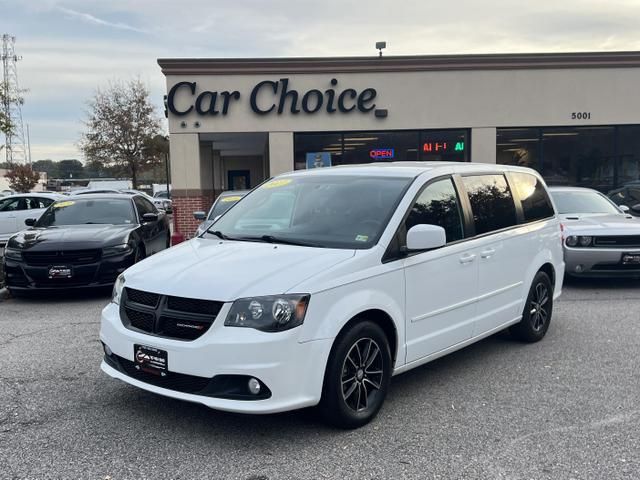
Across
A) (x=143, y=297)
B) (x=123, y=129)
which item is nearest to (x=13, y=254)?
(x=143, y=297)

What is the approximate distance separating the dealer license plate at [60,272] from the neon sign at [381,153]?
34.0 feet

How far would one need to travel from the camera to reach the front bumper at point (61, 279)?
795 cm

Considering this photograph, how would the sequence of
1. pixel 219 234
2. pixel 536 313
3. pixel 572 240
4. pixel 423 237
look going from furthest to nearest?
pixel 572 240, pixel 536 313, pixel 219 234, pixel 423 237

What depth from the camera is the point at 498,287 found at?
17.4ft

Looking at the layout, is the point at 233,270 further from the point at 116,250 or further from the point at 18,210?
the point at 18,210

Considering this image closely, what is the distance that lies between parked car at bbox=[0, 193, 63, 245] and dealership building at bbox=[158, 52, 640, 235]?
3703 millimetres

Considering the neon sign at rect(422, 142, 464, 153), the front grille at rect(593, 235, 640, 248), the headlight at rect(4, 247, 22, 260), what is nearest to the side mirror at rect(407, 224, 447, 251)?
the front grille at rect(593, 235, 640, 248)

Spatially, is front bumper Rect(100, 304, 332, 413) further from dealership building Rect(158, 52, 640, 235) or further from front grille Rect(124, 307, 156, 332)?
dealership building Rect(158, 52, 640, 235)

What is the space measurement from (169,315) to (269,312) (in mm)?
669

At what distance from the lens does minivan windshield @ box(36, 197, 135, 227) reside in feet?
31.0

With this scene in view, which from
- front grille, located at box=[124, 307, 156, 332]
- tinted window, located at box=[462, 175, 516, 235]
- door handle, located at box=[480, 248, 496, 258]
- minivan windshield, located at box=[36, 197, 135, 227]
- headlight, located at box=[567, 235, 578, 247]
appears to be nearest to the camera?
front grille, located at box=[124, 307, 156, 332]

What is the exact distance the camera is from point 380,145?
16.6 metres

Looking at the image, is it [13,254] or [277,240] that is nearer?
[277,240]

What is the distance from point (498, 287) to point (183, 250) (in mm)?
2783
